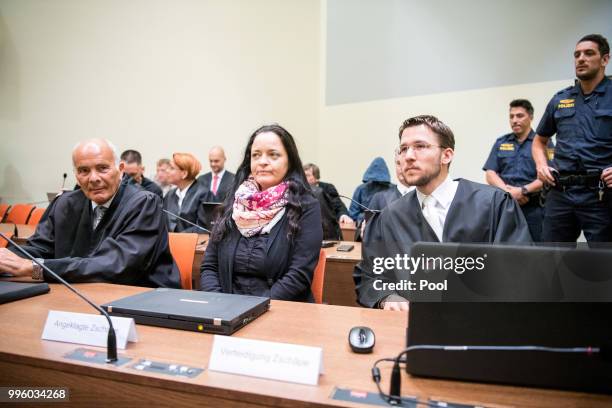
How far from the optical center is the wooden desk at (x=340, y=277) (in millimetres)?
2516

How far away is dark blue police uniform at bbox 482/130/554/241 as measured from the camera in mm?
3551

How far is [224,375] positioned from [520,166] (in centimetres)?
367

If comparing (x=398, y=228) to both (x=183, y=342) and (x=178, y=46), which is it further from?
(x=178, y=46)

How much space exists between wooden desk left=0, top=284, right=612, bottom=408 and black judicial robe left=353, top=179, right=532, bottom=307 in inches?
11.5

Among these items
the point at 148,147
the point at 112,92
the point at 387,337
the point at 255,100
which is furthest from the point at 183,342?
the point at 112,92

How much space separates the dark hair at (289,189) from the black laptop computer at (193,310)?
0.51 meters

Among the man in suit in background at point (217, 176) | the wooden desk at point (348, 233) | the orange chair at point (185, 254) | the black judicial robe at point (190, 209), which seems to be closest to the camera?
the orange chair at point (185, 254)

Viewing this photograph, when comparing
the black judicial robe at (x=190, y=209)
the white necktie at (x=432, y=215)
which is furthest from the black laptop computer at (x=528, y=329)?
the black judicial robe at (x=190, y=209)

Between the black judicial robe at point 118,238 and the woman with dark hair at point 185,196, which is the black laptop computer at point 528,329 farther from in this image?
the woman with dark hair at point 185,196

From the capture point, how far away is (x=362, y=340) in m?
1.04

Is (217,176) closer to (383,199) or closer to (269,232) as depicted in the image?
(383,199)

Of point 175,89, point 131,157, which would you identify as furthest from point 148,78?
point 131,157

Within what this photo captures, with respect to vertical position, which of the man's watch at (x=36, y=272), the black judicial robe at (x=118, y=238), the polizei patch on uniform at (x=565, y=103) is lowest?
the man's watch at (x=36, y=272)

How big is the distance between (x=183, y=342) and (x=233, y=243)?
2.57 feet
